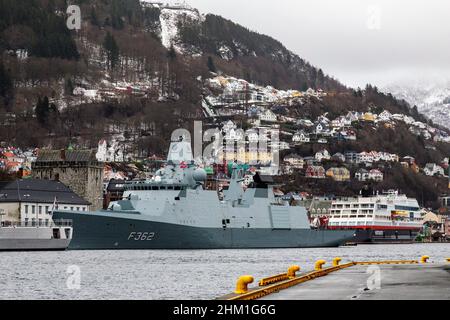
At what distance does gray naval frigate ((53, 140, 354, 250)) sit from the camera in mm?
96312

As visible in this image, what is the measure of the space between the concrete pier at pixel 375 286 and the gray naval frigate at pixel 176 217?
55246 mm

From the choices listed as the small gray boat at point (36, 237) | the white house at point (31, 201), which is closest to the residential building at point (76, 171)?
the white house at point (31, 201)

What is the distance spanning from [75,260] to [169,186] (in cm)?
2407

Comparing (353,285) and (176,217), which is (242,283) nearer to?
(353,285)

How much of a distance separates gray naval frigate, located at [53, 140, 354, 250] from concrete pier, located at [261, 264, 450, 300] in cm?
5525

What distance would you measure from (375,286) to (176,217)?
2575 inches

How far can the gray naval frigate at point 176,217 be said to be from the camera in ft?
316

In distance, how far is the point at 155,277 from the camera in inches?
2142

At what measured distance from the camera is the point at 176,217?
323ft

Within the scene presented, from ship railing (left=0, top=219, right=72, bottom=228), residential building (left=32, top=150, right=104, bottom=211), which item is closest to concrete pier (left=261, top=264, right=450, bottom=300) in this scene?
ship railing (left=0, top=219, right=72, bottom=228)

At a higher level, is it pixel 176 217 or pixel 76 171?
pixel 76 171

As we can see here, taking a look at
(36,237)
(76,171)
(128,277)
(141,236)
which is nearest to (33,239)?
(36,237)

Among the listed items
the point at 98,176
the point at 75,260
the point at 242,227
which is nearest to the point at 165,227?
the point at 242,227
